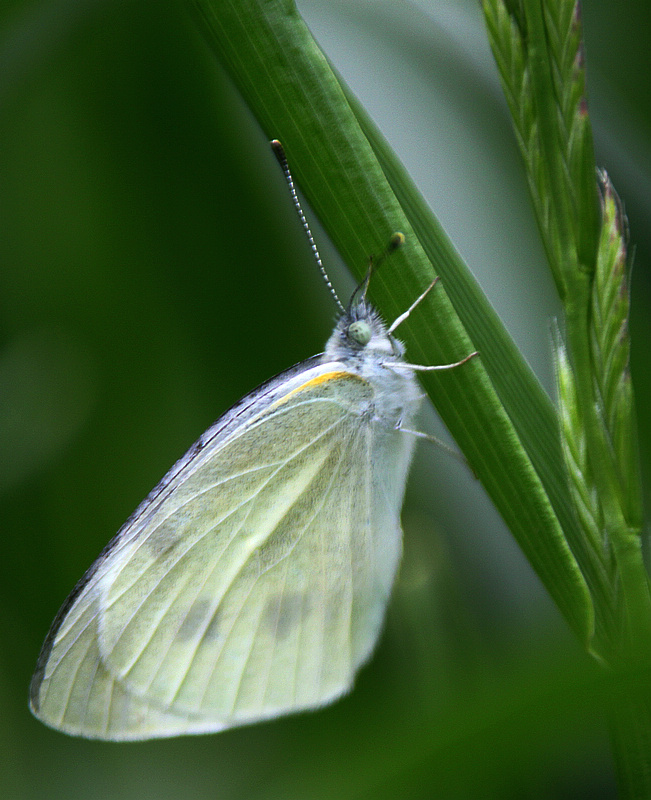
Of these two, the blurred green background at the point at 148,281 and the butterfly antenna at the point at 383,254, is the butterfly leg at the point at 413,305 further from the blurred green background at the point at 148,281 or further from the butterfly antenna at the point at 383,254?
the blurred green background at the point at 148,281

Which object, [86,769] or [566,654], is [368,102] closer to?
[566,654]

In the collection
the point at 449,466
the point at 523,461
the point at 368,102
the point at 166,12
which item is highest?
the point at 166,12

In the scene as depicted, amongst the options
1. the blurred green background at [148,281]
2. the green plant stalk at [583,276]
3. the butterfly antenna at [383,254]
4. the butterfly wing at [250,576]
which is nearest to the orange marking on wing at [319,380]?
the butterfly wing at [250,576]

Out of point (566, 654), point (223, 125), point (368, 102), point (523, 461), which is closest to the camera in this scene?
point (566, 654)

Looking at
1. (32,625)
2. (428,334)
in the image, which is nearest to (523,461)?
(428,334)

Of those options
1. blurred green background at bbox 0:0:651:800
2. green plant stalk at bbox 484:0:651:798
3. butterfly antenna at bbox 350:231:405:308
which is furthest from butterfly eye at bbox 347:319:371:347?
green plant stalk at bbox 484:0:651:798

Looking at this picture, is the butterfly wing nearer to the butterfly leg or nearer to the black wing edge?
the black wing edge

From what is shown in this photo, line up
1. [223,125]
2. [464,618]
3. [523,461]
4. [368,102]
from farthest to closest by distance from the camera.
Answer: [368,102] → [223,125] → [464,618] → [523,461]
